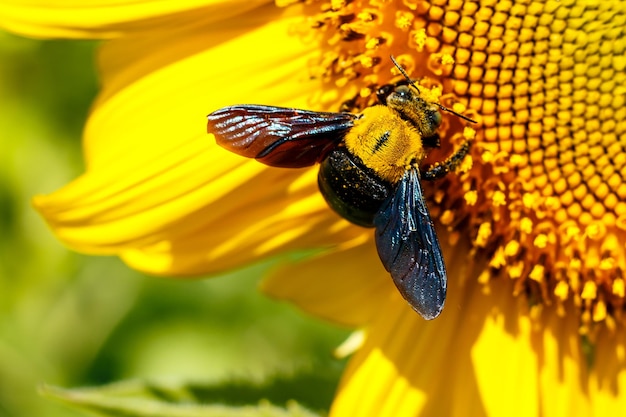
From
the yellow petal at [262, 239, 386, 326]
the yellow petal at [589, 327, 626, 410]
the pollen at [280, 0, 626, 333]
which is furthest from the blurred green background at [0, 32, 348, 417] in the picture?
the pollen at [280, 0, 626, 333]

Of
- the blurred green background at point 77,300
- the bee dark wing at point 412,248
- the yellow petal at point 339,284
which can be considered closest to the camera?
the bee dark wing at point 412,248

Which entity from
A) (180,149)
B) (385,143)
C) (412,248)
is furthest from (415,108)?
(180,149)

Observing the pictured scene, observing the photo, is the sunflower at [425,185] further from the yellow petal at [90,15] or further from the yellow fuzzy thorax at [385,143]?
the yellow fuzzy thorax at [385,143]

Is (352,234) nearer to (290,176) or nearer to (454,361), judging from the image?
(290,176)

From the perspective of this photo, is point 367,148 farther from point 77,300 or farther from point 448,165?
point 77,300

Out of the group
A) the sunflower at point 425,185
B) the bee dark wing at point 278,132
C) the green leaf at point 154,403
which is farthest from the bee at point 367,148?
the green leaf at point 154,403

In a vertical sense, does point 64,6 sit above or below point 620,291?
above

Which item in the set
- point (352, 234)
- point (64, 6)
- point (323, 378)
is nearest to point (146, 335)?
point (323, 378)

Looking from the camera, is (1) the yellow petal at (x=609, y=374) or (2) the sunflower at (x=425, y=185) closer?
(2) the sunflower at (x=425, y=185)
